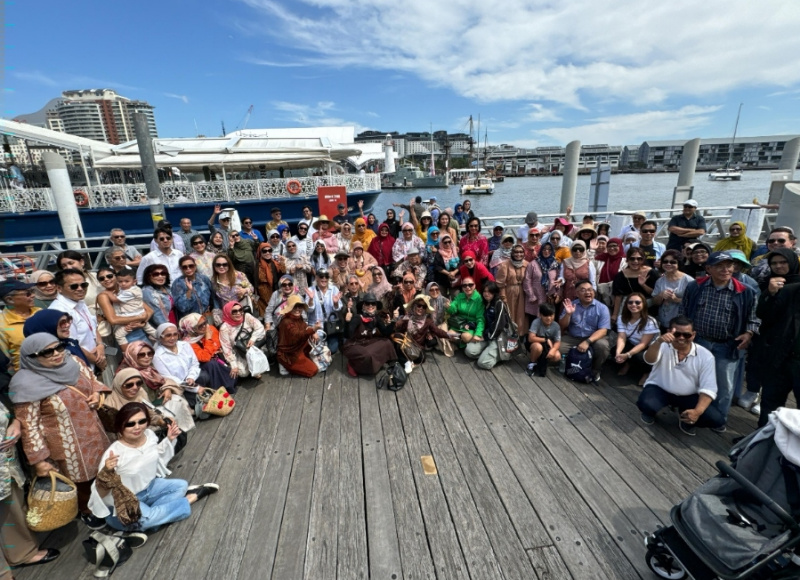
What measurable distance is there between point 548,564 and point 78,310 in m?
4.51

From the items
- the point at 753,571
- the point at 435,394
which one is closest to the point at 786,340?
the point at 753,571

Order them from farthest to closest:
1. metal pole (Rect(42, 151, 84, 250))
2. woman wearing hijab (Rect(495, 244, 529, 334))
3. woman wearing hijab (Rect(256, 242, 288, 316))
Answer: metal pole (Rect(42, 151, 84, 250)), woman wearing hijab (Rect(256, 242, 288, 316)), woman wearing hijab (Rect(495, 244, 529, 334))

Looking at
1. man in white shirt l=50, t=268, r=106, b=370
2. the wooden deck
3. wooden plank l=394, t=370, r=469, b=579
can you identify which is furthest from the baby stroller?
man in white shirt l=50, t=268, r=106, b=370

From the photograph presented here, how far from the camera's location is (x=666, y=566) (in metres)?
2.15

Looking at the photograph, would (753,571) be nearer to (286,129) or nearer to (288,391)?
(288,391)

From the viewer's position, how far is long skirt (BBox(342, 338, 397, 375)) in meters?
4.55

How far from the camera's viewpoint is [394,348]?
4789 millimetres

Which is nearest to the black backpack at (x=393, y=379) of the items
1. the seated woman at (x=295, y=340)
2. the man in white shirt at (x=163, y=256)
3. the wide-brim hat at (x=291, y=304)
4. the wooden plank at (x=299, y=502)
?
the wooden plank at (x=299, y=502)

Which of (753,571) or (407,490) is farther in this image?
(407,490)

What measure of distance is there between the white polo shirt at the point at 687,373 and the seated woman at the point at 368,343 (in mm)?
2951

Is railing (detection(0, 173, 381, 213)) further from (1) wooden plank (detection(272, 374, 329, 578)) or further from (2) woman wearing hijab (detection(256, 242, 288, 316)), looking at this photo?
(1) wooden plank (detection(272, 374, 329, 578))

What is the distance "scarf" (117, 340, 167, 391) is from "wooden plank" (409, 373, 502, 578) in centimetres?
270

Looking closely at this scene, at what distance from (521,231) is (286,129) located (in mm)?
20748

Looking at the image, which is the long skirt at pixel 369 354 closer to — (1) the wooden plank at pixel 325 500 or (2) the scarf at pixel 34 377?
(1) the wooden plank at pixel 325 500
